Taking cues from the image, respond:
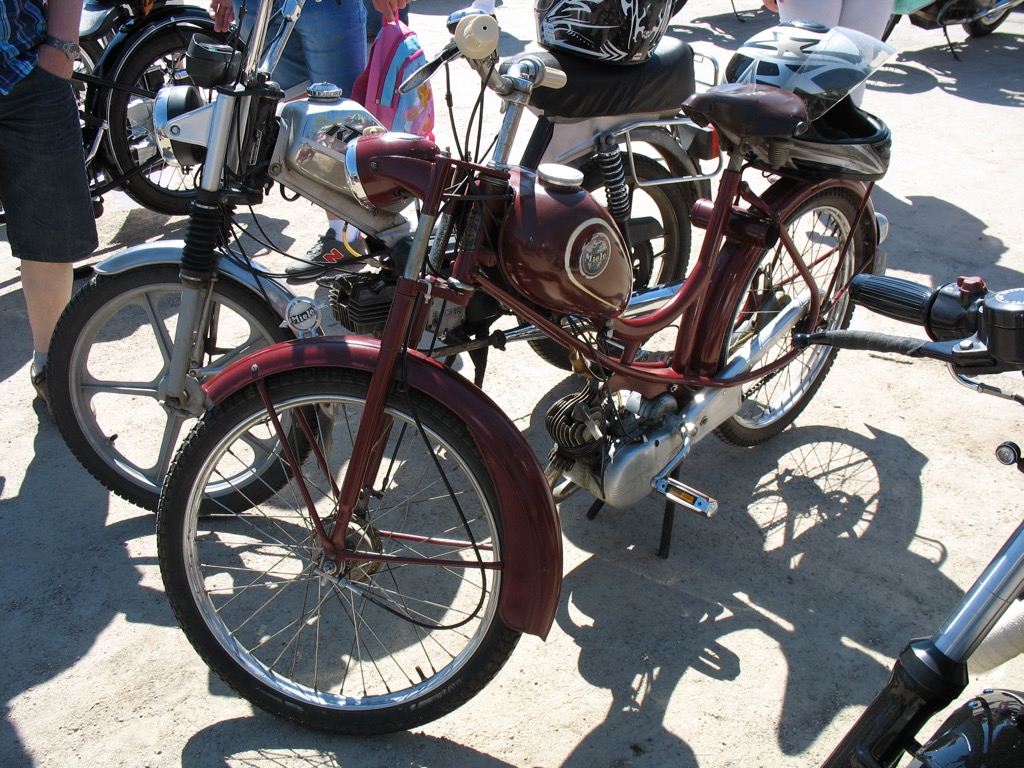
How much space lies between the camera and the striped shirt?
102 inches

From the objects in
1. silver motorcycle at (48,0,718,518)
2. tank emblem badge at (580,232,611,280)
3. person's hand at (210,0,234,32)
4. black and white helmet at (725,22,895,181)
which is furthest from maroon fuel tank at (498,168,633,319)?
person's hand at (210,0,234,32)

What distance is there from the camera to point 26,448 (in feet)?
9.81

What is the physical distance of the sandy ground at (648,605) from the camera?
2.08 metres

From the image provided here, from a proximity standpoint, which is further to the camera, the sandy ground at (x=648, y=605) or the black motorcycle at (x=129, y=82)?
the black motorcycle at (x=129, y=82)

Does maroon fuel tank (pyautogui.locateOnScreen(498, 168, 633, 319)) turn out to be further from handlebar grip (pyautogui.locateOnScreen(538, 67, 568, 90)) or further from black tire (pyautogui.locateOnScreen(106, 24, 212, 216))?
black tire (pyautogui.locateOnScreen(106, 24, 212, 216))

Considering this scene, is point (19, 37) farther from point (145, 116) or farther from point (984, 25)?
point (984, 25)

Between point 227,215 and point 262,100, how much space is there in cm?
30

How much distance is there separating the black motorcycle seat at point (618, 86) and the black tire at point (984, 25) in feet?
20.4

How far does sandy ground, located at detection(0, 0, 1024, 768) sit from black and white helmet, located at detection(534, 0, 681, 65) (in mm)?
1152

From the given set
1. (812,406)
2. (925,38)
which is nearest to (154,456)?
(812,406)

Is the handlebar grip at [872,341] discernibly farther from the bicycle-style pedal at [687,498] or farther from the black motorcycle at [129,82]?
the black motorcycle at [129,82]

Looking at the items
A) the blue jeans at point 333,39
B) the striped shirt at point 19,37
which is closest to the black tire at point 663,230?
the blue jeans at point 333,39

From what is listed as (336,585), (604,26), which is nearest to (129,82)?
(604,26)

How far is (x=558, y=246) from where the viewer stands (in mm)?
1798
